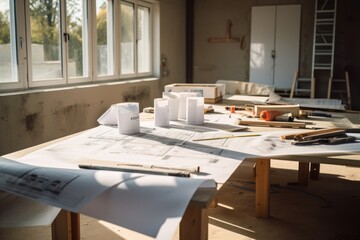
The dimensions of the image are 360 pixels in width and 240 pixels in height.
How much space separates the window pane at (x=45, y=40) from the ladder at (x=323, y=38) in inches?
189

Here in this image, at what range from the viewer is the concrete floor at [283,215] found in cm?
250

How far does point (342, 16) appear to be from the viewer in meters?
7.49

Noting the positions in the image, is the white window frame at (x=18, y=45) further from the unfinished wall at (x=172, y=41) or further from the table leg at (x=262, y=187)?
the unfinished wall at (x=172, y=41)

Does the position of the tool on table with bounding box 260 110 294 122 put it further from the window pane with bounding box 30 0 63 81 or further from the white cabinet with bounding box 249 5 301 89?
the white cabinet with bounding box 249 5 301 89

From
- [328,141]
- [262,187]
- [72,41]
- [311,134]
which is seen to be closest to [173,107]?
[262,187]

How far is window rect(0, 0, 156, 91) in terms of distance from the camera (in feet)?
12.1

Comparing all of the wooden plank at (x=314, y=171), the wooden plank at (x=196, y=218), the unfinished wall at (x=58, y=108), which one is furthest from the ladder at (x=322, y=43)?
the wooden plank at (x=196, y=218)

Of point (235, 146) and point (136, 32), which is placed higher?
point (136, 32)

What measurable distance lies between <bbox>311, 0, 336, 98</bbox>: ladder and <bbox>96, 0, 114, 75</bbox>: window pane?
3852mm

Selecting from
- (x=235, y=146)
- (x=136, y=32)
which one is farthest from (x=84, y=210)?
(x=136, y=32)

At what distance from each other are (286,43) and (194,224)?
6.97 meters

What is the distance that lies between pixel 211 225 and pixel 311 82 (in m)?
5.55

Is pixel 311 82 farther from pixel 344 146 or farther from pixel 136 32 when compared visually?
pixel 344 146

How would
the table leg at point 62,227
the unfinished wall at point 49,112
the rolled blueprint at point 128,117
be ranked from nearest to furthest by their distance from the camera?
the table leg at point 62,227 → the rolled blueprint at point 128,117 → the unfinished wall at point 49,112
